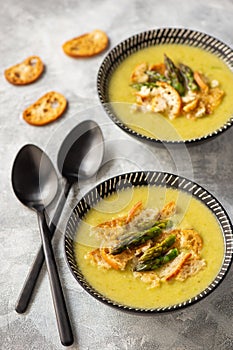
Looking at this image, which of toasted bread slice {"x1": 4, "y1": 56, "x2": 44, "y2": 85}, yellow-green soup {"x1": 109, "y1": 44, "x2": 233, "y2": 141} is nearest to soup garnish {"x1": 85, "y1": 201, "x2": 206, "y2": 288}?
yellow-green soup {"x1": 109, "y1": 44, "x2": 233, "y2": 141}

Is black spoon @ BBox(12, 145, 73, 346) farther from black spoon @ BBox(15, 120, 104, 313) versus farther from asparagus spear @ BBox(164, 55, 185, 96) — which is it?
asparagus spear @ BBox(164, 55, 185, 96)

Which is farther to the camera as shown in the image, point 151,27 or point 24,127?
point 151,27

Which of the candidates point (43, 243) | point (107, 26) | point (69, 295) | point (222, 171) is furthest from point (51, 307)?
point (107, 26)

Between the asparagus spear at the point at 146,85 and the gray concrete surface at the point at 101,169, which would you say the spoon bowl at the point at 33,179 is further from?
the asparagus spear at the point at 146,85

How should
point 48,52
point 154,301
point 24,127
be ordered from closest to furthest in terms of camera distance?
point 154,301 < point 24,127 < point 48,52

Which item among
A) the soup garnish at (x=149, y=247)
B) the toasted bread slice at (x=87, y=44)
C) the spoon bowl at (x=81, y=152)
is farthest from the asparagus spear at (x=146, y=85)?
the soup garnish at (x=149, y=247)

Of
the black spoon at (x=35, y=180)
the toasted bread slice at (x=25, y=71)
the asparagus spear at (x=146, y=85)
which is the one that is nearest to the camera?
the black spoon at (x=35, y=180)

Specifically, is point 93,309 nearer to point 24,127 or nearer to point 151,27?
point 24,127
